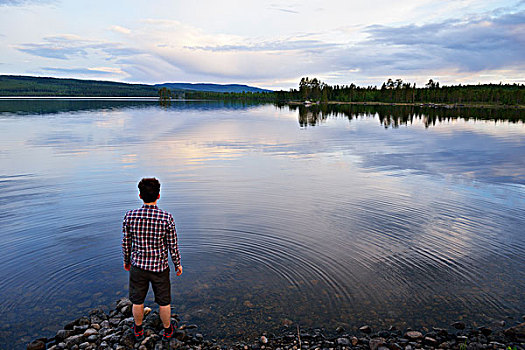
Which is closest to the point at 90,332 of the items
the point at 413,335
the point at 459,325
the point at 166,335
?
the point at 166,335

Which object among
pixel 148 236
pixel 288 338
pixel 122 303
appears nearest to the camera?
pixel 148 236

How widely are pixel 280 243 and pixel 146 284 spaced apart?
6.13 meters

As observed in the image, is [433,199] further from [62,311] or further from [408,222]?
[62,311]

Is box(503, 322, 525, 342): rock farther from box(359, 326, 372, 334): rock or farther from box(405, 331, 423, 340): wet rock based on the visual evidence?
box(359, 326, 372, 334): rock

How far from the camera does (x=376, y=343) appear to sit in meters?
7.52

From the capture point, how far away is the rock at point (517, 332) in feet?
25.5

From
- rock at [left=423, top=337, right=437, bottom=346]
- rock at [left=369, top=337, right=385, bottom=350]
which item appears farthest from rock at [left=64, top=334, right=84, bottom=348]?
rock at [left=423, top=337, right=437, bottom=346]

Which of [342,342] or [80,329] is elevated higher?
[80,329]

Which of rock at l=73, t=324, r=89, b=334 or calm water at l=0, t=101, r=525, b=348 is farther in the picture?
calm water at l=0, t=101, r=525, b=348

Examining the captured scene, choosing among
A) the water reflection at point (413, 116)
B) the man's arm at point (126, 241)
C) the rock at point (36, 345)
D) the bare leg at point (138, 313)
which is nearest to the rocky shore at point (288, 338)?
the rock at point (36, 345)

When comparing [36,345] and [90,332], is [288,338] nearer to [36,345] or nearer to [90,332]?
[90,332]

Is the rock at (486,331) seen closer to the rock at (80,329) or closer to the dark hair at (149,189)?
the dark hair at (149,189)

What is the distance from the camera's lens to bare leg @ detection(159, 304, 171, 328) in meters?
7.45

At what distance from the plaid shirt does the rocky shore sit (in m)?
1.76
